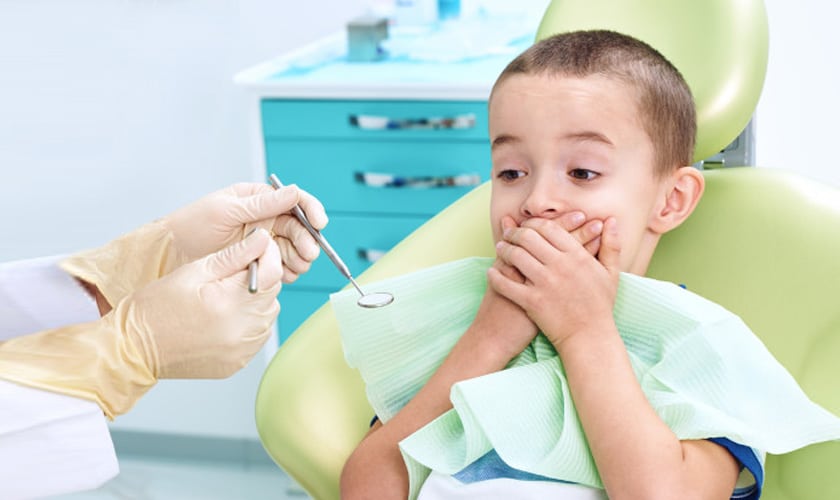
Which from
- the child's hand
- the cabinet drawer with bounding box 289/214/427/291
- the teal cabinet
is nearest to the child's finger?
the child's hand

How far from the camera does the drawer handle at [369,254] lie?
2457 mm

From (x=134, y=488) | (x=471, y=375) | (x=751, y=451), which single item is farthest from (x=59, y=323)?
(x=134, y=488)

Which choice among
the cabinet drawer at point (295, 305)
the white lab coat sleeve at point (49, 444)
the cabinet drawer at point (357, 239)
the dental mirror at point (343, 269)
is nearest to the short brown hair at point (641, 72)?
the dental mirror at point (343, 269)

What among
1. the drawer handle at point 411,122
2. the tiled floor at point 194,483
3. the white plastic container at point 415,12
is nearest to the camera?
the drawer handle at point 411,122

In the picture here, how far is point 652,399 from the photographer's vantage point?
119 centimetres

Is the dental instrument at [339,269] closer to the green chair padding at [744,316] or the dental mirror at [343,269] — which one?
the dental mirror at [343,269]

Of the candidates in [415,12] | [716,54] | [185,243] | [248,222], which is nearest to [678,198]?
[716,54]

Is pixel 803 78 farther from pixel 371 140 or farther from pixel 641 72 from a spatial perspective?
pixel 641 72

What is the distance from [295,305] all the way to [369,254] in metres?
0.23

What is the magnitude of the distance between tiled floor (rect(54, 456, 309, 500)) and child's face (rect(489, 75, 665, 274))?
61.6 inches

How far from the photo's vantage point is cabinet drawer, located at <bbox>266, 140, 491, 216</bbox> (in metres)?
2.36

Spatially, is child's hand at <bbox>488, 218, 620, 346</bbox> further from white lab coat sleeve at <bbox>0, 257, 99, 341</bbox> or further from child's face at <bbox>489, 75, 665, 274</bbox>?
white lab coat sleeve at <bbox>0, 257, 99, 341</bbox>

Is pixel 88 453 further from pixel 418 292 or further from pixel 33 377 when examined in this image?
pixel 418 292

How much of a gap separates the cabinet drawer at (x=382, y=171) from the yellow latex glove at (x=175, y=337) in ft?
3.53
